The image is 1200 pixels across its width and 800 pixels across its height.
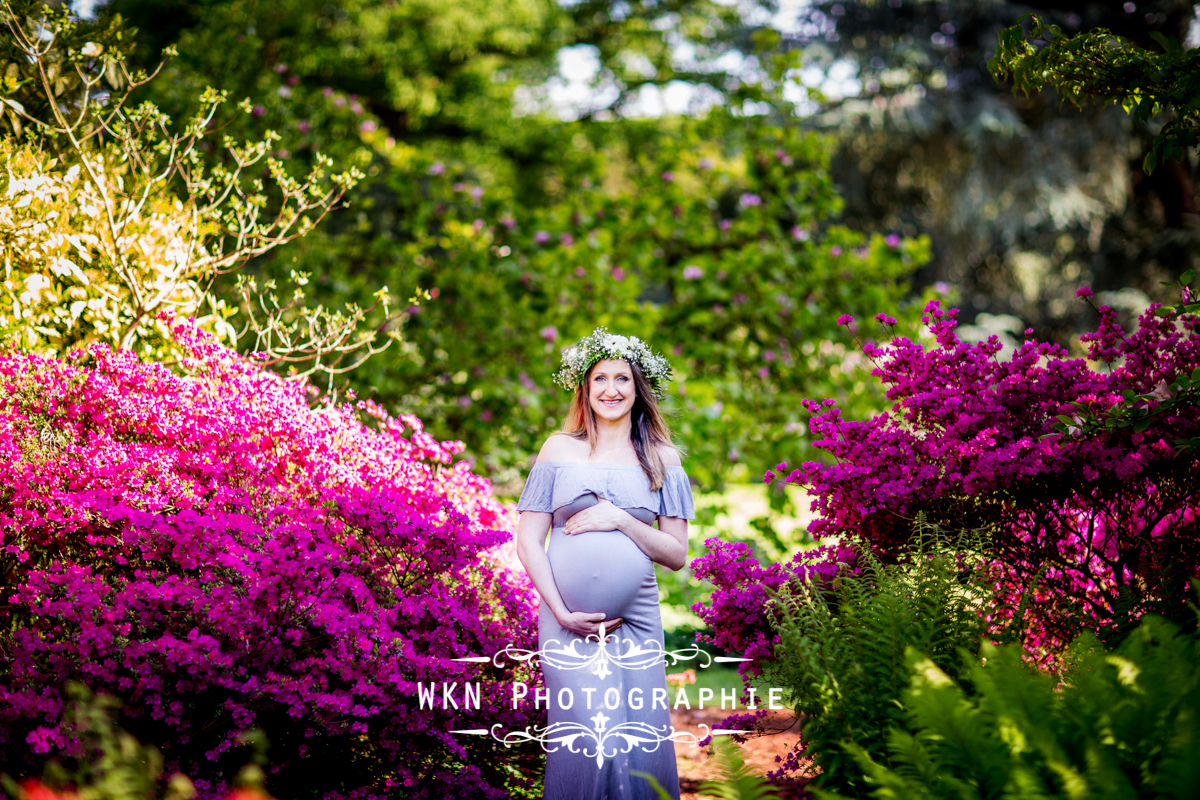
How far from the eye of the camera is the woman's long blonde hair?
3475 mm

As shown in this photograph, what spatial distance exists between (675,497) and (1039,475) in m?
1.63

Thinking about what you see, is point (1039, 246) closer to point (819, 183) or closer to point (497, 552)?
point (819, 183)

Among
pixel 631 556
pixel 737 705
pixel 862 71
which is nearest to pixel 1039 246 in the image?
pixel 862 71

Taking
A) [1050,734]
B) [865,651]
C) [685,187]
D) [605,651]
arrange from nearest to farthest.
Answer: [1050,734] → [865,651] → [605,651] → [685,187]

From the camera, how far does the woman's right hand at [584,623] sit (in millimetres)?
3076

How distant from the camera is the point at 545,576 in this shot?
318 centimetres

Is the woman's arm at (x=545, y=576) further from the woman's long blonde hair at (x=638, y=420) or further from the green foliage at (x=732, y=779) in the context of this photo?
the green foliage at (x=732, y=779)

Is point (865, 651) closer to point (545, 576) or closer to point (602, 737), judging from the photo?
Result: point (602, 737)

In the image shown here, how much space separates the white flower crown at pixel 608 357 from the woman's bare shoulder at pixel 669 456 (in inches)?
11.9

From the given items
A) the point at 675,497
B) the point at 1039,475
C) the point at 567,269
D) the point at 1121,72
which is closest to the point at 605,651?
the point at 675,497

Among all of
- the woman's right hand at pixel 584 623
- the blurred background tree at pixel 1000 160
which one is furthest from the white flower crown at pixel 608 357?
the blurred background tree at pixel 1000 160

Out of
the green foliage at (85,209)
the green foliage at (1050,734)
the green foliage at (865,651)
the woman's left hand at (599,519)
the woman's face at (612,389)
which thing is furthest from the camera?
the green foliage at (85,209)

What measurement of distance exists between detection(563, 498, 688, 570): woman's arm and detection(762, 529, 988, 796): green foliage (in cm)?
46

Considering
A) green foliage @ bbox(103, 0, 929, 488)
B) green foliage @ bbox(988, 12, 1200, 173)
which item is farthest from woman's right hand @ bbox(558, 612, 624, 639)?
green foliage @ bbox(103, 0, 929, 488)
